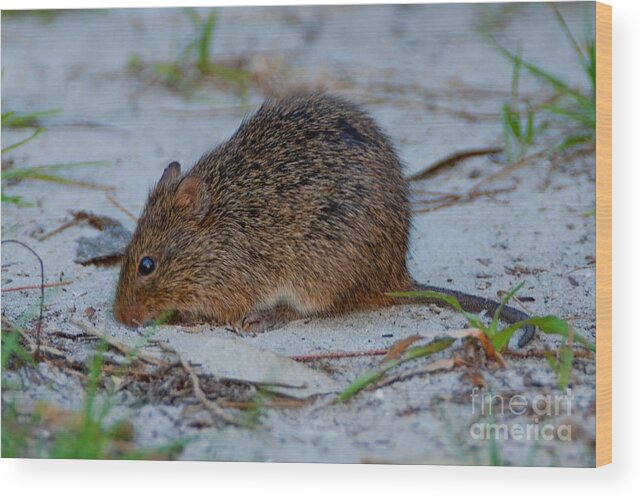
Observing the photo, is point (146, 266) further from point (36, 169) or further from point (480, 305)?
point (480, 305)

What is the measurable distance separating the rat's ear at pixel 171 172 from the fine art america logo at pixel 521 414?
78.7 inches

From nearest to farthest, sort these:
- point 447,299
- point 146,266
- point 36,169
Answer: point 447,299 < point 146,266 < point 36,169

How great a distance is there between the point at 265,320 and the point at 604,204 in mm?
1901

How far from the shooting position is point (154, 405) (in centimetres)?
605

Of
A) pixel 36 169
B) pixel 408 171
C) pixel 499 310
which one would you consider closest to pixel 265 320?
pixel 408 171

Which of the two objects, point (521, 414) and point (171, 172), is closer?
point (521, 414)

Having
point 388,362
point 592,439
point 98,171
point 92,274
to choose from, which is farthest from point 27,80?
point 592,439

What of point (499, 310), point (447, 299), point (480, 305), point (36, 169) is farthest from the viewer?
point (36, 169)

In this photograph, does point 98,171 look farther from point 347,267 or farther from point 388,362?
point 388,362

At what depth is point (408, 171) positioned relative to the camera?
650 cm

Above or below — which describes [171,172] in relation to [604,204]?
above

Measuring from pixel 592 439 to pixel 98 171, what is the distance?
10.2 feet

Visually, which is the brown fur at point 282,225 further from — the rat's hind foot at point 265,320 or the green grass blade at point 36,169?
the green grass blade at point 36,169

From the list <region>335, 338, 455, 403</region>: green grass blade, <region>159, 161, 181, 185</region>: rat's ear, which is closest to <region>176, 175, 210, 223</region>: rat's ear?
<region>159, 161, 181, 185</region>: rat's ear
